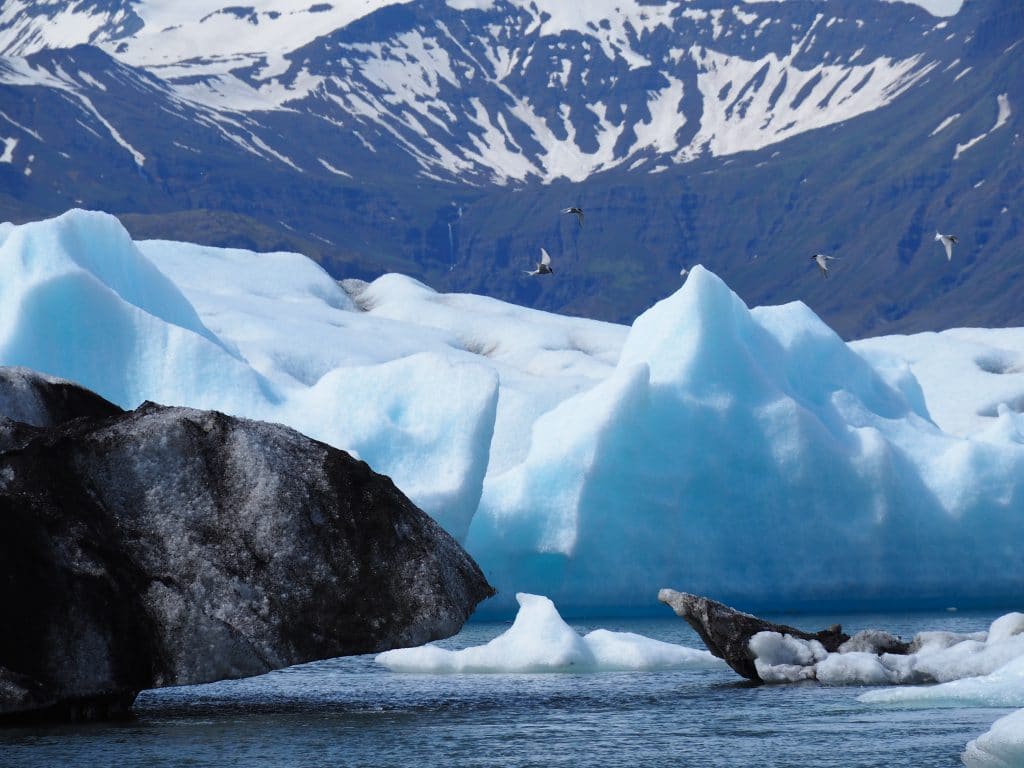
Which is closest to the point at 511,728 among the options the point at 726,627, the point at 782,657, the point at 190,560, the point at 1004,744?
the point at 190,560

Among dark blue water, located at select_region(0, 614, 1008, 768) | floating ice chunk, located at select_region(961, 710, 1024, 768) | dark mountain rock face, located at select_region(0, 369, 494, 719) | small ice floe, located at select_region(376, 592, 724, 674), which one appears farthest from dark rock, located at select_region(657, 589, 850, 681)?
floating ice chunk, located at select_region(961, 710, 1024, 768)

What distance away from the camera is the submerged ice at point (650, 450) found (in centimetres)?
3234

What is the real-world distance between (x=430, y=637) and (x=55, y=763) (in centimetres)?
365

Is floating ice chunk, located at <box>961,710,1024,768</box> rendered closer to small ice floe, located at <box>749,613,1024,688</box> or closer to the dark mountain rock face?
the dark mountain rock face

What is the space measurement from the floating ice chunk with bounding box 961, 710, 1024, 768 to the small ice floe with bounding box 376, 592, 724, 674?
447 inches

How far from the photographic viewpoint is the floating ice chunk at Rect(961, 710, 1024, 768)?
13.2m

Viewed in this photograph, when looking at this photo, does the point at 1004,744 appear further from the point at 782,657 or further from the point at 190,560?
the point at 782,657

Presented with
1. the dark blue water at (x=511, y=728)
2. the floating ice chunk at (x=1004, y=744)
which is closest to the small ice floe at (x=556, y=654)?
the dark blue water at (x=511, y=728)

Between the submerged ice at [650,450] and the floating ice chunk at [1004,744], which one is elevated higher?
the submerged ice at [650,450]

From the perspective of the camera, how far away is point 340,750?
16156mm

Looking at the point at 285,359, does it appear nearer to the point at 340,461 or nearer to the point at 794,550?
the point at 794,550

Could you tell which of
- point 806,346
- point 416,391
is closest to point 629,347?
point 806,346

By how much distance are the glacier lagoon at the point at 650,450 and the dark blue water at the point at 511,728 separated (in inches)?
372

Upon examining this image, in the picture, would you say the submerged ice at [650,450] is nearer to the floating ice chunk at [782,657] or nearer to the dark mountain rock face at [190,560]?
the floating ice chunk at [782,657]
